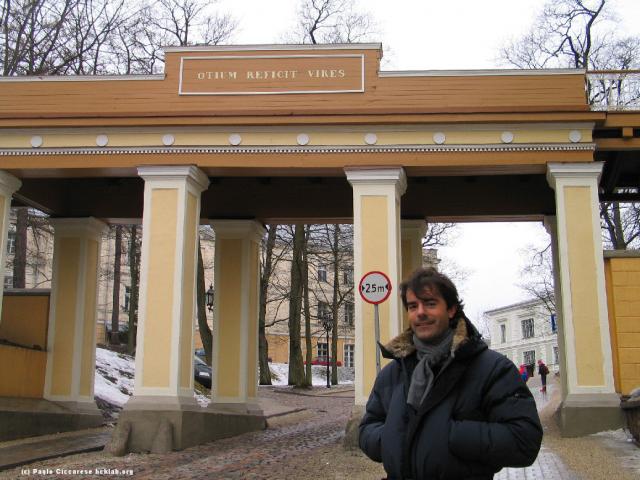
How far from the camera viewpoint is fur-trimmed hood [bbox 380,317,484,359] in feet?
10.4

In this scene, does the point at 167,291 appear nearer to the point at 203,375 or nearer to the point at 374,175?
the point at 374,175

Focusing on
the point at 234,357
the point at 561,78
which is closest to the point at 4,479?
the point at 234,357

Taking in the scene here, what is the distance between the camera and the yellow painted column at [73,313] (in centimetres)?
1622

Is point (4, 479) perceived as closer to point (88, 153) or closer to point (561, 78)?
point (88, 153)

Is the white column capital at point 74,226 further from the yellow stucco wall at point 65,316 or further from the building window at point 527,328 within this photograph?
the building window at point 527,328

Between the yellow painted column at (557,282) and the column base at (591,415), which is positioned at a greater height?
the yellow painted column at (557,282)

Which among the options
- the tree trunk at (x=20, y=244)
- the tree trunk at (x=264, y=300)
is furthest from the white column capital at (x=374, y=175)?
the tree trunk at (x=264, y=300)

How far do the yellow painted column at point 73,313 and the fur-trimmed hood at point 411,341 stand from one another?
1416 cm

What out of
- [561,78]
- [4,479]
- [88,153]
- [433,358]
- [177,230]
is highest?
[561,78]

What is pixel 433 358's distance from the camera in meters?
3.20

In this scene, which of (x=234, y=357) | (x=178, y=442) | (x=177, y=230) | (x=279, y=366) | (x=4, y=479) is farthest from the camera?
(x=279, y=366)

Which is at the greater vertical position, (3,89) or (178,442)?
(3,89)

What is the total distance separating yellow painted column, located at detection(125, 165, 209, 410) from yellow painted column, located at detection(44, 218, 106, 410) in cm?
419

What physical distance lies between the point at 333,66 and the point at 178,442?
727 cm
